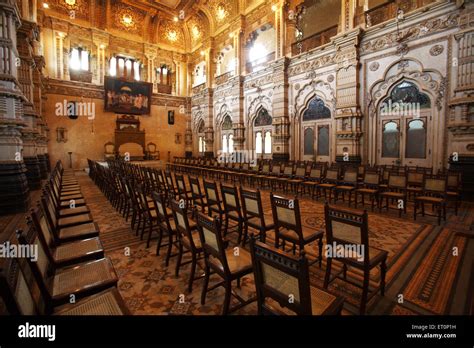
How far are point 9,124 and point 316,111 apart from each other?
10.8 m

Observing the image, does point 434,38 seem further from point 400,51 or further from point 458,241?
point 458,241

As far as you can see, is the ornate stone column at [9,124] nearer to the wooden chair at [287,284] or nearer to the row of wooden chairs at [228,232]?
the row of wooden chairs at [228,232]

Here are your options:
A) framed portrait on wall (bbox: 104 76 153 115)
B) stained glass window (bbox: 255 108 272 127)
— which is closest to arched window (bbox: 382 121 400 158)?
stained glass window (bbox: 255 108 272 127)

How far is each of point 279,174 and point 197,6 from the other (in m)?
15.2

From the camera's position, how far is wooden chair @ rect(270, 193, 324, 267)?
290 cm

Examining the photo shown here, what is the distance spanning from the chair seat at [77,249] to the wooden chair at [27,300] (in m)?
0.48

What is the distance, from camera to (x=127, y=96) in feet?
58.2

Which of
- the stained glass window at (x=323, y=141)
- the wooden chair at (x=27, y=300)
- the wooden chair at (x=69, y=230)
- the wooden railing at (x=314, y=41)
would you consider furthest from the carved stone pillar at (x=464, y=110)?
the wooden chair at (x=69, y=230)

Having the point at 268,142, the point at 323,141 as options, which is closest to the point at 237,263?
the point at 323,141

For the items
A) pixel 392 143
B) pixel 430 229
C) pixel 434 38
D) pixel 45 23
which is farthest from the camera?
pixel 45 23

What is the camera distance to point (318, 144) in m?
11.3

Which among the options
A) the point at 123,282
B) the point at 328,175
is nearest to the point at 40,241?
the point at 123,282

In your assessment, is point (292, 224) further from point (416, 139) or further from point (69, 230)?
point (416, 139)

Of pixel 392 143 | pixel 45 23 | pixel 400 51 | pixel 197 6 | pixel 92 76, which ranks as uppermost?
pixel 197 6
